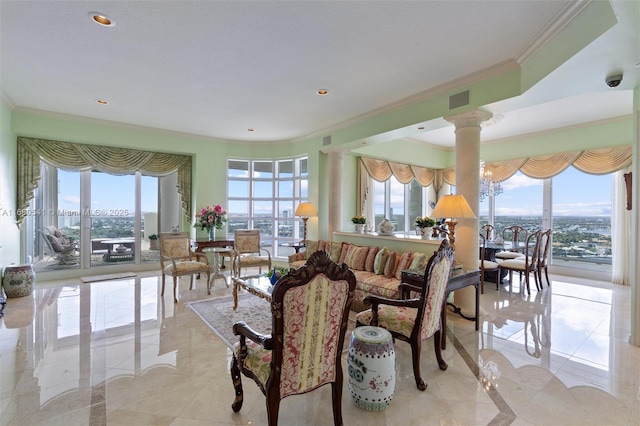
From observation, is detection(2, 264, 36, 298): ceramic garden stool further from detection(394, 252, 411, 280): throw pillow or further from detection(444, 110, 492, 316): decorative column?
detection(444, 110, 492, 316): decorative column

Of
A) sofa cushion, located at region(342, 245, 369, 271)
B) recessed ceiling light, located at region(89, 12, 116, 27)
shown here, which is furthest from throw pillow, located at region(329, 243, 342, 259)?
recessed ceiling light, located at region(89, 12, 116, 27)

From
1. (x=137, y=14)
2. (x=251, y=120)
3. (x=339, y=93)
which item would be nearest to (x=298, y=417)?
(x=137, y=14)

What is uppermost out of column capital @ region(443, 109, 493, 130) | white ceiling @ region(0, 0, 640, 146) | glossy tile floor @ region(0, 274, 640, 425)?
white ceiling @ region(0, 0, 640, 146)

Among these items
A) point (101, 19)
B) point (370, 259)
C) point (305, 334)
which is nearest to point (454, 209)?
point (370, 259)

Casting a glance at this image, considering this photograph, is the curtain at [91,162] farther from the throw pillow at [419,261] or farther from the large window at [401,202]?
the throw pillow at [419,261]

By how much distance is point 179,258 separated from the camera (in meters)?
5.40

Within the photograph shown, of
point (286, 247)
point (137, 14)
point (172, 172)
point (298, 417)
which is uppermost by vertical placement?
point (137, 14)

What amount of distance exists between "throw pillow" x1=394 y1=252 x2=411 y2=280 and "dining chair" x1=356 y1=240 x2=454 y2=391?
134 centimetres

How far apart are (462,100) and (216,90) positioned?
3329mm

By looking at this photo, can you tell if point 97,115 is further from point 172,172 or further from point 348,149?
point 348,149

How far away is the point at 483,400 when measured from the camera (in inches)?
88.7

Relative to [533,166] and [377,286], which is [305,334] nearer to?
[377,286]

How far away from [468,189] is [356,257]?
1888mm

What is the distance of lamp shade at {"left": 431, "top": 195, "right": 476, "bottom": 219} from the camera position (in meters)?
3.58
